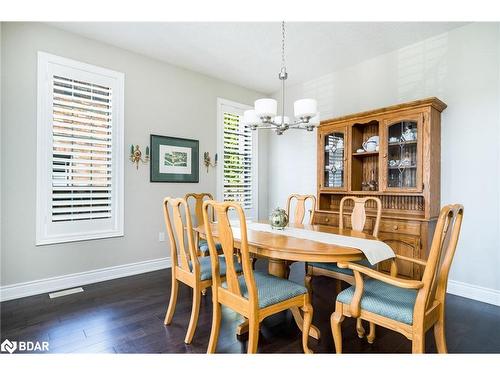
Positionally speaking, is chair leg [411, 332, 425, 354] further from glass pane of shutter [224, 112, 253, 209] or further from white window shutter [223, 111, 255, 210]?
glass pane of shutter [224, 112, 253, 209]

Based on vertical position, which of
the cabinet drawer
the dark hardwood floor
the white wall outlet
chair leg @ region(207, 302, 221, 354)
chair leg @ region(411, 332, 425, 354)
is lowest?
the dark hardwood floor

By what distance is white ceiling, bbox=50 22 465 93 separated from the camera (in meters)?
3.02

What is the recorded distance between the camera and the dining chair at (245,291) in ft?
5.47

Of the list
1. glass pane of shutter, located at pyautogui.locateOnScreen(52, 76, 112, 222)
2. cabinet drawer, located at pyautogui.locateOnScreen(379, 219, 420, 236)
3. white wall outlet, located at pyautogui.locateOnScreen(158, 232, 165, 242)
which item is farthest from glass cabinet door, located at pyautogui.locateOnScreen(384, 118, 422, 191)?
glass pane of shutter, located at pyautogui.locateOnScreen(52, 76, 112, 222)

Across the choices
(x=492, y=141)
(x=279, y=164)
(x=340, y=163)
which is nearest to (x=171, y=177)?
(x=279, y=164)

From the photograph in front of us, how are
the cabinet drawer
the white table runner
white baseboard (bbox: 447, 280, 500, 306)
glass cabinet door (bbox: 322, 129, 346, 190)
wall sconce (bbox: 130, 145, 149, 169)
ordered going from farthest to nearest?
glass cabinet door (bbox: 322, 129, 346, 190) < wall sconce (bbox: 130, 145, 149, 169) < the cabinet drawer < white baseboard (bbox: 447, 280, 500, 306) < the white table runner

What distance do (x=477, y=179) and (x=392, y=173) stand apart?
2.57ft

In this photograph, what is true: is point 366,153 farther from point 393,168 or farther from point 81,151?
point 81,151

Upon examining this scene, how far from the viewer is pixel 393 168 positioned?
3.25m

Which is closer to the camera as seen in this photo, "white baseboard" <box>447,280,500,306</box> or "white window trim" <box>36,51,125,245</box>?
"white baseboard" <box>447,280,500,306</box>

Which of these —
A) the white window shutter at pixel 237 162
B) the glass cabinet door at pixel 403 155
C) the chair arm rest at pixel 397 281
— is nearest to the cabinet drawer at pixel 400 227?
the glass cabinet door at pixel 403 155

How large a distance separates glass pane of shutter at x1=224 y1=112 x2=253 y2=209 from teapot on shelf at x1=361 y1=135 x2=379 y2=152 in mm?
2040

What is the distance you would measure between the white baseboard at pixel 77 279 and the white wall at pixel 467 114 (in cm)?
361

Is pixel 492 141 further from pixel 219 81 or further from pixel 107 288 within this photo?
pixel 107 288
